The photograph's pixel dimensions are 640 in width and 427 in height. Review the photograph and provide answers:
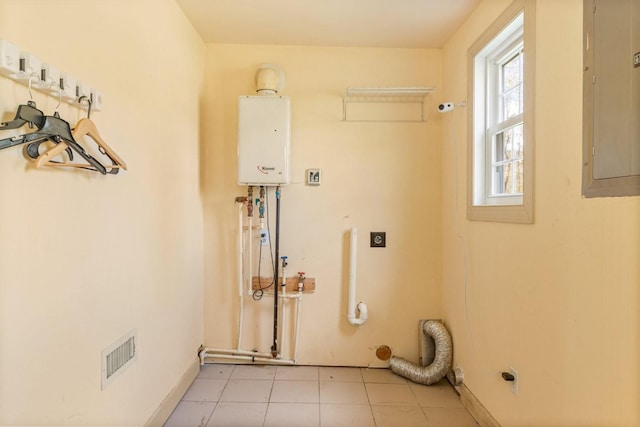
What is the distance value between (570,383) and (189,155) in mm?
2240

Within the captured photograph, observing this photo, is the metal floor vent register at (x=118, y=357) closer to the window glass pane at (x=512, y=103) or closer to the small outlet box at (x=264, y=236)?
the small outlet box at (x=264, y=236)

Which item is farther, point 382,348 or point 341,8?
point 382,348

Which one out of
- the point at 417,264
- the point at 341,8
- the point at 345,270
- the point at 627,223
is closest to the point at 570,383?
the point at 627,223

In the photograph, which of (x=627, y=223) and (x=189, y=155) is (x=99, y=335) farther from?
(x=627, y=223)

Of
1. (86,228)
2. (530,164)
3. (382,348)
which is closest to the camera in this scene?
(86,228)

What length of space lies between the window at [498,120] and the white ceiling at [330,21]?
332mm

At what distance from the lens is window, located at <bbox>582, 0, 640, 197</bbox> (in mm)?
860

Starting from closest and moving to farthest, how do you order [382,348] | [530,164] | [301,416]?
[530,164]
[301,416]
[382,348]

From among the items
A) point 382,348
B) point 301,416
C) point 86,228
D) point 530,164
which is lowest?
point 301,416

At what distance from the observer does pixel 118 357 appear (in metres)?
1.26

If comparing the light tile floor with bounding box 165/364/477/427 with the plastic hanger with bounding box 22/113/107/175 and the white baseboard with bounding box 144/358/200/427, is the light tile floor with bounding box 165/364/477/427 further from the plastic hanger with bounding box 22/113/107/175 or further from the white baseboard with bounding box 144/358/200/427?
the plastic hanger with bounding box 22/113/107/175

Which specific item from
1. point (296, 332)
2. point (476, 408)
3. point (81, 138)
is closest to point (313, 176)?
point (296, 332)

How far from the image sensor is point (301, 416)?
1708 mm

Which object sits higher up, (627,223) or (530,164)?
(530,164)
